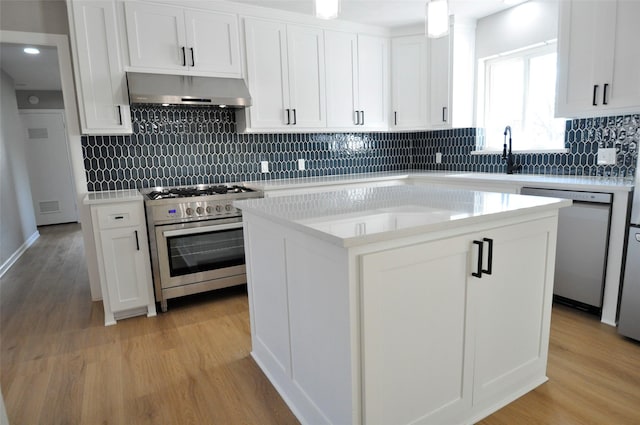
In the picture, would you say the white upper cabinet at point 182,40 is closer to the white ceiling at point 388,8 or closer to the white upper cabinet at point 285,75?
the white upper cabinet at point 285,75

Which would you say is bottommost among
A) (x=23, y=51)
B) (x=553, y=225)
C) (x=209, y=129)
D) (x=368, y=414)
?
(x=368, y=414)

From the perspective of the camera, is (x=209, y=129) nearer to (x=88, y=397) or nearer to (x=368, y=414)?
(x=88, y=397)

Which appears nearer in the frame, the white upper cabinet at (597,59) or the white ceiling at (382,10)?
the white upper cabinet at (597,59)

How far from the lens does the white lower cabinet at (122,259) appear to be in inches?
107

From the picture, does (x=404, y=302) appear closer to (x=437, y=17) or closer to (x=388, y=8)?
(x=437, y=17)

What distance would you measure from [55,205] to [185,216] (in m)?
5.36

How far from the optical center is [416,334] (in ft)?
4.63

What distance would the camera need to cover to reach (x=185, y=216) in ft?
9.54

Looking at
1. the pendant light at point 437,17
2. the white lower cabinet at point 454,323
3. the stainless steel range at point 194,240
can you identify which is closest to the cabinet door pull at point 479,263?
the white lower cabinet at point 454,323

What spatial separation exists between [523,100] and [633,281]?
78.5 inches

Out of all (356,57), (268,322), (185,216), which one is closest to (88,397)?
(268,322)

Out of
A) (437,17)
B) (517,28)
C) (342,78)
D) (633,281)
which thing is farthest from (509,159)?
(437,17)

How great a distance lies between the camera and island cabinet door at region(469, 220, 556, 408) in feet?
5.23

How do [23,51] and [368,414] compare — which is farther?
[23,51]
